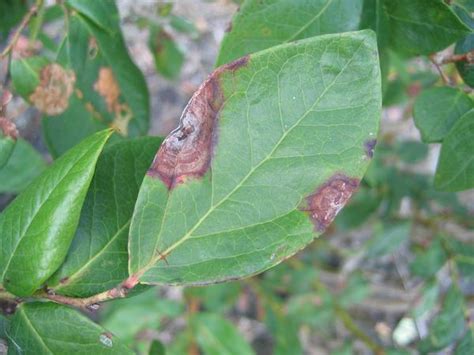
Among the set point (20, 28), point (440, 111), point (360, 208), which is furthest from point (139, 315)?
point (440, 111)

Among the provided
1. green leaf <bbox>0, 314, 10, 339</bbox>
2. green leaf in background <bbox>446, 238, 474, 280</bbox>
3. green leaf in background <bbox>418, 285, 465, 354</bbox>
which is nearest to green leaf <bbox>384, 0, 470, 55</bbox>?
green leaf <bbox>0, 314, 10, 339</bbox>

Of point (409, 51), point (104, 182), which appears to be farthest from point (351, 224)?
point (104, 182)

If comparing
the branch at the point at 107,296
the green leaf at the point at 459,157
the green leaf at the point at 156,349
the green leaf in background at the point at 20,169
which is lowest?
the green leaf at the point at 156,349

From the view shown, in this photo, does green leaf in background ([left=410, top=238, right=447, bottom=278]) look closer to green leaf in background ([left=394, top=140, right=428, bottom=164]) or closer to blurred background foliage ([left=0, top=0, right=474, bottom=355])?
blurred background foliage ([left=0, top=0, right=474, bottom=355])

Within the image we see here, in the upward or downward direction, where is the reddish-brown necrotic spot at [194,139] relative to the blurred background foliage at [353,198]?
upward

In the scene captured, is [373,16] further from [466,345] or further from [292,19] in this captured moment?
[466,345]

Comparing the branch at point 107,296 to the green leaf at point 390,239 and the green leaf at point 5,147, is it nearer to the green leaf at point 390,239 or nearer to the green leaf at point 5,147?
the green leaf at point 5,147

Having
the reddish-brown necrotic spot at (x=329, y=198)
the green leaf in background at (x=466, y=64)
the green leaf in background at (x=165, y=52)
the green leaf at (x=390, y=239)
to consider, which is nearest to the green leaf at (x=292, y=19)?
the green leaf in background at (x=466, y=64)

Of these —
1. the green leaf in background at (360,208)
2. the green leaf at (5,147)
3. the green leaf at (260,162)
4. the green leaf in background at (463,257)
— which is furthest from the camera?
the green leaf in background at (360,208)
